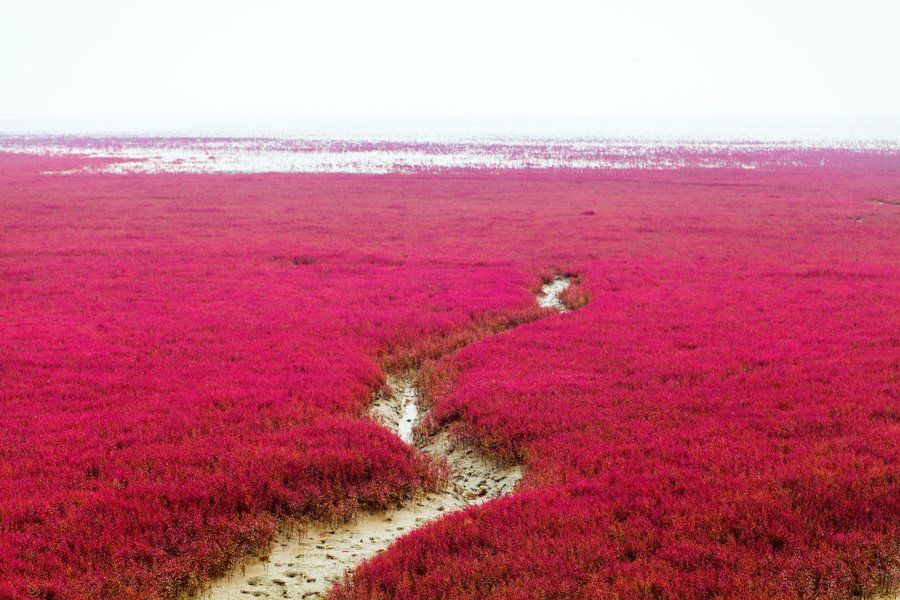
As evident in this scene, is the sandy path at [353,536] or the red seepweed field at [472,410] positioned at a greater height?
the red seepweed field at [472,410]

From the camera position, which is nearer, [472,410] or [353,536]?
[353,536]

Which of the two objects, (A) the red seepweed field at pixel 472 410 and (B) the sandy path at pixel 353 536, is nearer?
(A) the red seepweed field at pixel 472 410

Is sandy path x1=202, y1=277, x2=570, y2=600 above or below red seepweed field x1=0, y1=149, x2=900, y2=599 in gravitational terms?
below

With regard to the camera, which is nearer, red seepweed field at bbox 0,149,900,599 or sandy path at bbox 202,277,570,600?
red seepweed field at bbox 0,149,900,599

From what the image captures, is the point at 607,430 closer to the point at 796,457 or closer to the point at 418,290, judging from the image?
the point at 796,457

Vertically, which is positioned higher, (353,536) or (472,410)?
(472,410)

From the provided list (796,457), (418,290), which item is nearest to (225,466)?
(796,457)
